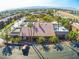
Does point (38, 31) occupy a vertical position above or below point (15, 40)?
above

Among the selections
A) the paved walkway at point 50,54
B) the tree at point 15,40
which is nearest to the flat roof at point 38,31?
the tree at point 15,40

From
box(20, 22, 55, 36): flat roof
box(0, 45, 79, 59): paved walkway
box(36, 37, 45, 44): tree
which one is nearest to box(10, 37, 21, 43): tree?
box(20, 22, 55, 36): flat roof

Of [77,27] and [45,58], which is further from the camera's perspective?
[77,27]

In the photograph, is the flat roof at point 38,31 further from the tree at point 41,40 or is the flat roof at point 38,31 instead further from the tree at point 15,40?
the tree at point 41,40

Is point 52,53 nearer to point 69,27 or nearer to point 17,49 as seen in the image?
point 17,49

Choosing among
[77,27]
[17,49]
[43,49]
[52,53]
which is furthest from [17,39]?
[77,27]

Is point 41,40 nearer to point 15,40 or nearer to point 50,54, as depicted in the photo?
point 15,40

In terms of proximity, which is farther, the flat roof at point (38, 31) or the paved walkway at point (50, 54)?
the flat roof at point (38, 31)

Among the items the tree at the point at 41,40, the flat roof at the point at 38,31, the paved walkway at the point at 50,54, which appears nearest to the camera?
the paved walkway at the point at 50,54

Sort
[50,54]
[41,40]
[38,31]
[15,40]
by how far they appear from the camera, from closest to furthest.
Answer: [50,54], [41,40], [15,40], [38,31]

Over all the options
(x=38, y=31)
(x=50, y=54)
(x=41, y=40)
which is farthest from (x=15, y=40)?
(x=50, y=54)

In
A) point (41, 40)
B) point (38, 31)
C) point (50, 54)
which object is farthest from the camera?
point (38, 31)
